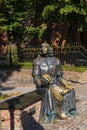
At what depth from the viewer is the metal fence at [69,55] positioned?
23.2 meters

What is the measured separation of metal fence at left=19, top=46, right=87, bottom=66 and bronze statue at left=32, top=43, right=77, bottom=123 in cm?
1202

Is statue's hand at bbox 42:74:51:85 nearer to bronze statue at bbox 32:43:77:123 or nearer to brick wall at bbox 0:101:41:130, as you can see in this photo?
bronze statue at bbox 32:43:77:123

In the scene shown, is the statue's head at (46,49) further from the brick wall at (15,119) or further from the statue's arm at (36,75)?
the brick wall at (15,119)

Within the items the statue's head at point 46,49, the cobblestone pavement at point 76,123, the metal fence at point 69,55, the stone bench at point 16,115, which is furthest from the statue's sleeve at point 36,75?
the metal fence at point 69,55

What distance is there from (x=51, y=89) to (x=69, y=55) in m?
13.2

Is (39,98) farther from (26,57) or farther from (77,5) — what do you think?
(26,57)

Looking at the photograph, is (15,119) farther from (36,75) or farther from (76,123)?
(76,123)

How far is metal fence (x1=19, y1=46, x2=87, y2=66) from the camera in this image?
23248 mm

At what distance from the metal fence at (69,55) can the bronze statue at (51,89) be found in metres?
12.0

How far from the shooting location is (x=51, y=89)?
10.4 metres

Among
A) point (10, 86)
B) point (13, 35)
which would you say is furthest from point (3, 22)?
point (10, 86)

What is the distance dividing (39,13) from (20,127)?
16.3 metres

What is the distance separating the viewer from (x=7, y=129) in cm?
927

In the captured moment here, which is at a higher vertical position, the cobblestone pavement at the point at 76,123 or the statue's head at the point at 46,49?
the statue's head at the point at 46,49
